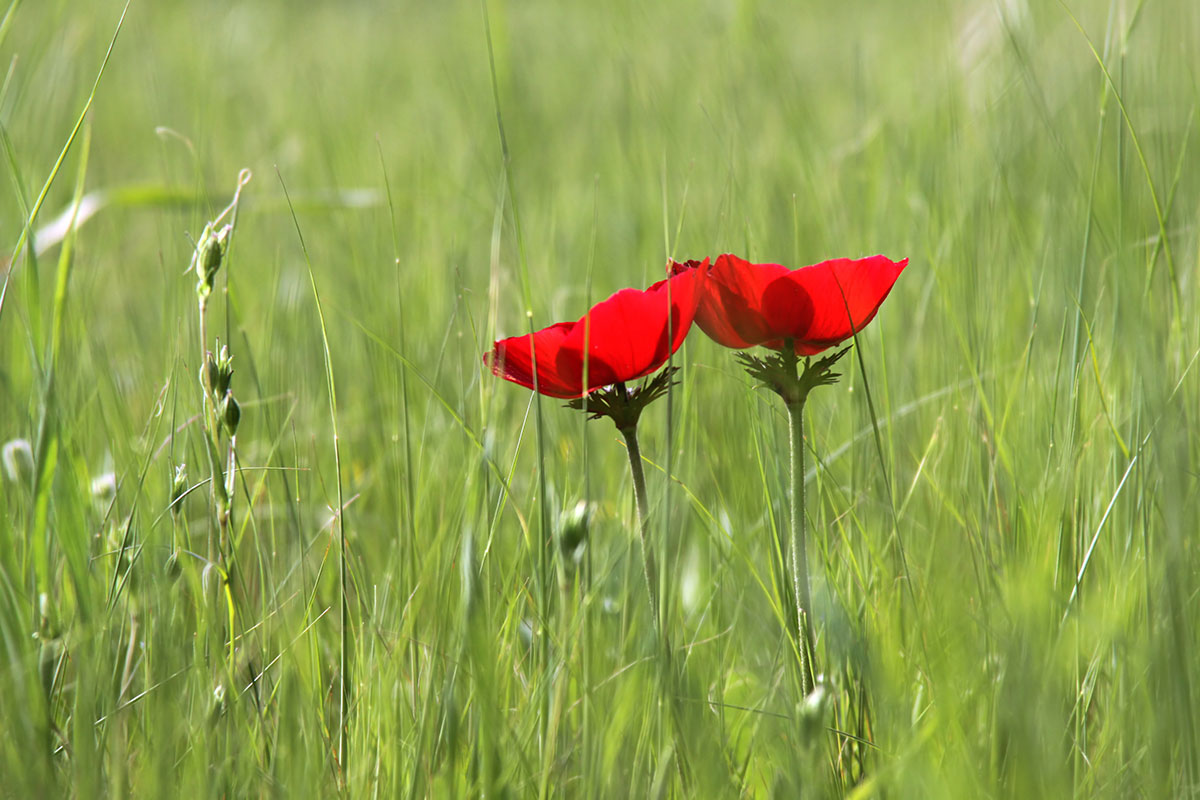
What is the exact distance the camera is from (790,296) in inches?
20.9

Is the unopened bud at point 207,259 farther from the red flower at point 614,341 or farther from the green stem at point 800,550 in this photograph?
the green stem at point 800,550

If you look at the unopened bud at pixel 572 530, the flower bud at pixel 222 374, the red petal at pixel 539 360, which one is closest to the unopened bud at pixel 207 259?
the flower bud at pixel 222 374

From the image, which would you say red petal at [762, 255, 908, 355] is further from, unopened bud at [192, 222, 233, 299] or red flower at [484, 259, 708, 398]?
unopened bud at [192, 222, 233, 299]

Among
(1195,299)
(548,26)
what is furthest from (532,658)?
Result: (548,26)

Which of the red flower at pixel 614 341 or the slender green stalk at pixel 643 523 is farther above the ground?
the red flower at pixel 614 341

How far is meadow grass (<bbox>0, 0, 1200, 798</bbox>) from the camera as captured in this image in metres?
0.52

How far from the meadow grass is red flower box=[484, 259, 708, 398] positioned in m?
Answer: 0.06

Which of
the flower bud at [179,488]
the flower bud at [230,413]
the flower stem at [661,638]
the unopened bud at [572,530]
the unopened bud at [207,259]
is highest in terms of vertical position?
the unopened bud at [207,259]

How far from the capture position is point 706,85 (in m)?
2.07

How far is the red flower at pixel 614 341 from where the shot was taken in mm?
522

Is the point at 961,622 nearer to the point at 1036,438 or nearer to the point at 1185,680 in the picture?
the point at 1185,680

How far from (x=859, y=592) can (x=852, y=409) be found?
9.1 inches

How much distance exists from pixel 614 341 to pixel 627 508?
0.32 meters

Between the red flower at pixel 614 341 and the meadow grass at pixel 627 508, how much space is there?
0.06m
